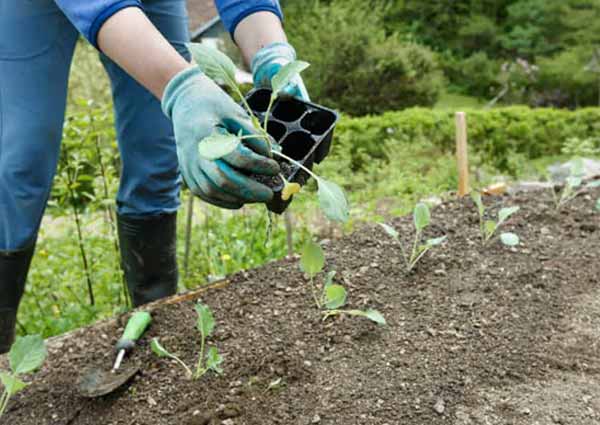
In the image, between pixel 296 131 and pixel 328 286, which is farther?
pixel 328 286

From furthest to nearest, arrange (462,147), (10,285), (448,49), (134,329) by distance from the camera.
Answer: (448,49) → (462,147) → (10,285) → (134,329)

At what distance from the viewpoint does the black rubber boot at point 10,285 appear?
1780mm

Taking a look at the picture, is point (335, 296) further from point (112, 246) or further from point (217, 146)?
point (112, 246)

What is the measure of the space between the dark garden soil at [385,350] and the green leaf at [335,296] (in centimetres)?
7

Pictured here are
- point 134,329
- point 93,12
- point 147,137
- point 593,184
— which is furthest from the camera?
point 593,184

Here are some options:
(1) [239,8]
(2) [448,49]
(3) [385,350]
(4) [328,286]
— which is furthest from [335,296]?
(2) [448,49]

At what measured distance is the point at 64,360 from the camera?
1.61 metres

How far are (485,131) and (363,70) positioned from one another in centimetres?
335

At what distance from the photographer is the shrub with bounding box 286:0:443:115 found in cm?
1098

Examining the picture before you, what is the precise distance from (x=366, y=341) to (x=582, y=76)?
47.0ft

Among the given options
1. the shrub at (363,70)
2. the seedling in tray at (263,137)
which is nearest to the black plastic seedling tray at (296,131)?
the seedling in tray at (263,137)

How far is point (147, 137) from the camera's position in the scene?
194cm

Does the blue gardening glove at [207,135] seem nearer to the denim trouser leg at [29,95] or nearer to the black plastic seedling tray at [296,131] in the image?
the black plastic seedling tray at [296,131]

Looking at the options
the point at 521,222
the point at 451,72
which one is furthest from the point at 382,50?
the point at 521,222
